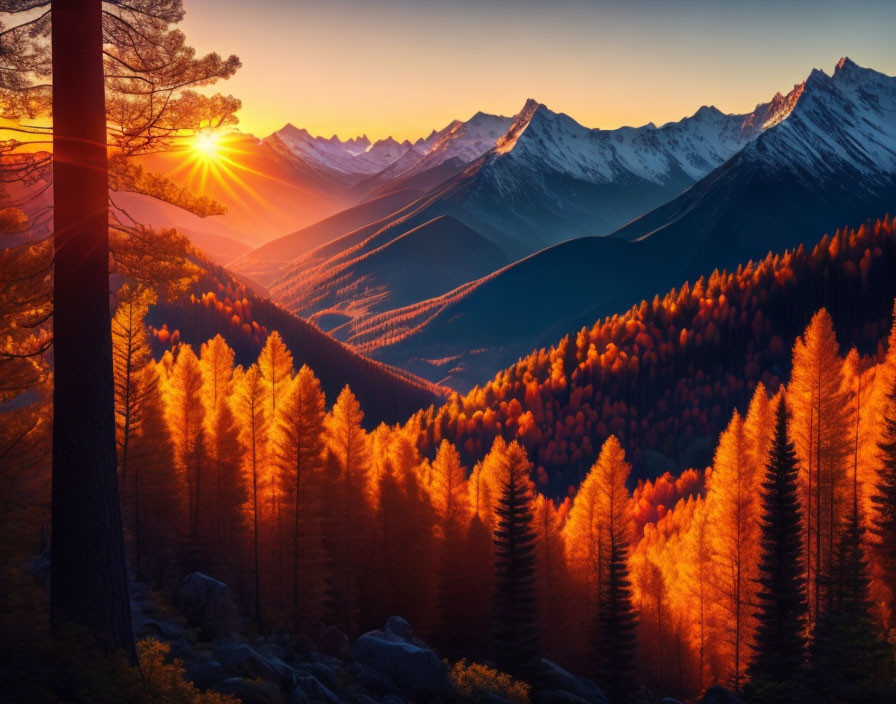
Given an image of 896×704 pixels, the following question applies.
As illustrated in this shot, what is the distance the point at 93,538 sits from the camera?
1672 cm

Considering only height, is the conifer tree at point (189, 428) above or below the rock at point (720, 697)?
above

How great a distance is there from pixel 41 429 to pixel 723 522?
41.9 m

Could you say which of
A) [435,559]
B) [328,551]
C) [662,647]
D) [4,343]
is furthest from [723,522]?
[4,343]

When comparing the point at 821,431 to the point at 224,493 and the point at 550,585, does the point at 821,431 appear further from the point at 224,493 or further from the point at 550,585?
the point at 224,493

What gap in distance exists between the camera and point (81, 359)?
16.7 meters

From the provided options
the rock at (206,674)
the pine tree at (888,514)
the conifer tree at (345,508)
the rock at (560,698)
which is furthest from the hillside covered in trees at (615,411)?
the rock at (206,674)

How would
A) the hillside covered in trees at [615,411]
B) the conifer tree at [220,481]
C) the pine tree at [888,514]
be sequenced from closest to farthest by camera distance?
1. the pine tree at [888,514]
2. the conifer tree at [220,481]
3. the hillside covered in trees at [615,411]

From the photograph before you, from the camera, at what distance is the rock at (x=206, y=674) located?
1936cm

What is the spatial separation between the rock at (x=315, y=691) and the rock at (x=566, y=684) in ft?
57.5

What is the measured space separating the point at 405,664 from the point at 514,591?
1757 centimetres

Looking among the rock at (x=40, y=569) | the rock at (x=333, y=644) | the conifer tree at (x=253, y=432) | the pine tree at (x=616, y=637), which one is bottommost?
the pine tree at (x=616, y=637)

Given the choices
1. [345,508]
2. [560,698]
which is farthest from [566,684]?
[345,508]

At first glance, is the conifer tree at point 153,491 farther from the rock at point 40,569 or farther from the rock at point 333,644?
the rock at point 40,569

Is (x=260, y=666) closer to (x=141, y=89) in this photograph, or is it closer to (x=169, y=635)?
(x=169, y=635)
